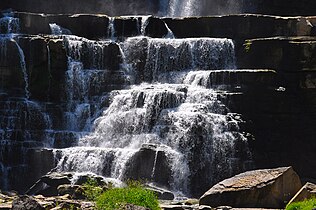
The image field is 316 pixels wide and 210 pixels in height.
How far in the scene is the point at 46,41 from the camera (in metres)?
38.9

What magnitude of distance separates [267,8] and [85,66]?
17.3m

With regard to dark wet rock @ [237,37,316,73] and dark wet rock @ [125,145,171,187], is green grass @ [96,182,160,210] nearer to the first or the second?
dark wet rock @ [125,145,171,187]

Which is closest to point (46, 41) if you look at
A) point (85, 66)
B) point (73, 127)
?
point (85, 66)

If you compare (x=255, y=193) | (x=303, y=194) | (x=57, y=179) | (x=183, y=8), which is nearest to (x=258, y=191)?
(x=255, y=193)

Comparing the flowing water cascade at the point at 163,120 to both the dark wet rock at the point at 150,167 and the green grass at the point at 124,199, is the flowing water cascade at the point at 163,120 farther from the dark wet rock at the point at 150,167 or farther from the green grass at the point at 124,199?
the green grass at the point at 124,199

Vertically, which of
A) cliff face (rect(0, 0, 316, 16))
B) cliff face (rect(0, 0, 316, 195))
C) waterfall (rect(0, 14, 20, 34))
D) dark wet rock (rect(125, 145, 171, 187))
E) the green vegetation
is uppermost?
cliff face (rect(0, 0, 316, 16))

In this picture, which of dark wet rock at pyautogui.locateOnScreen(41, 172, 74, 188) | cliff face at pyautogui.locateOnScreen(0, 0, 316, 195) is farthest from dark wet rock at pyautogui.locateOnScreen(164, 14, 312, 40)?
dark wet rock at pyautogui.locateOnScreen(41, 172, 74, 188)

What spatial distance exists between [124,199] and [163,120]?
1565cm

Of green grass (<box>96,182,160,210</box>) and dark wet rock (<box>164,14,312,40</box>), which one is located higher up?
dark wet rock (<box>164,14,312,40</box>)

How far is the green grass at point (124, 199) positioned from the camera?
1862 centimetres

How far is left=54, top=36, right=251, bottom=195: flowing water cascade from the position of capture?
108 ft

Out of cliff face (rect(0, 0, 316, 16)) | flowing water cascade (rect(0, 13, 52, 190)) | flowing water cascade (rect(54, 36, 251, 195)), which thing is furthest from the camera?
cliff face (rect(0, 0, 316, 16))

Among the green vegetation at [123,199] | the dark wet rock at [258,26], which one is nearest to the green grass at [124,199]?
the green vegetation at [123,199]

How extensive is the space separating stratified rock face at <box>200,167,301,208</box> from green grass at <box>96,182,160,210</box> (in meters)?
5.21
